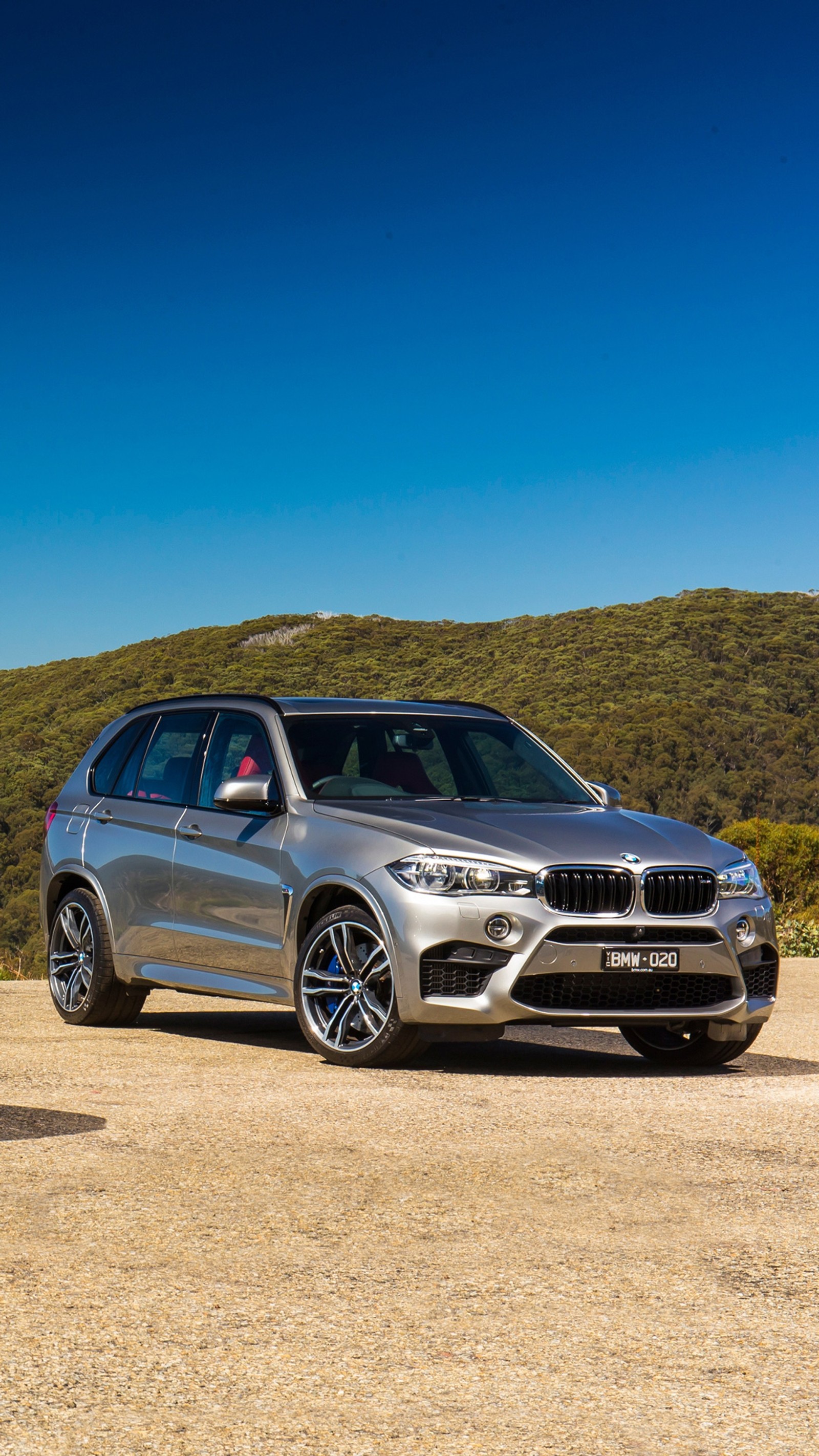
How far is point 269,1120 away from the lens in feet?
18.9

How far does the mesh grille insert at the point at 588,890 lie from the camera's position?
6.87 meters

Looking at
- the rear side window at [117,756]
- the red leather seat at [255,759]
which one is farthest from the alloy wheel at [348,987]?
the rear side window at [117,756]

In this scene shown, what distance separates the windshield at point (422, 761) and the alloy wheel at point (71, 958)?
1792mm

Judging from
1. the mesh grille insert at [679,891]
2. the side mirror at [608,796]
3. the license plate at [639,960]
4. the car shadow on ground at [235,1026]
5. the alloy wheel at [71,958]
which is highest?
the side mirror at [608,796]

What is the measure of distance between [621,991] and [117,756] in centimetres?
369

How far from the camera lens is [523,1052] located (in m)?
8.16

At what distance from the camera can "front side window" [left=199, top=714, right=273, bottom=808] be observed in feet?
27.2

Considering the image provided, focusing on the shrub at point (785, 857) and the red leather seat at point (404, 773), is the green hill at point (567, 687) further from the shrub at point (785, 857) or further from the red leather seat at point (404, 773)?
the red leather seat at point (404, 773)

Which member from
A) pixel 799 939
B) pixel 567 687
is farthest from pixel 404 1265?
pixel 567 687

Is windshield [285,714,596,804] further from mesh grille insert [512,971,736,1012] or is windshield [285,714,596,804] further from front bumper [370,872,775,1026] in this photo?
mesh grille insert [512,971,736,1012]

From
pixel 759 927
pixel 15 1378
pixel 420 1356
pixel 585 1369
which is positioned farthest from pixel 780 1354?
pixel 759 927

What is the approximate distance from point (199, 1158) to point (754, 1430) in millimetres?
2564

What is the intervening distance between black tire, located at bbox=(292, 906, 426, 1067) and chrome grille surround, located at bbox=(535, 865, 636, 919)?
74 cm

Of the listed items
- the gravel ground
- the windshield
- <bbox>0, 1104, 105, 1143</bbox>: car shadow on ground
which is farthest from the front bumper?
<bbox>0, 1104, 105, 1143</bbox>: car shadow on ground
